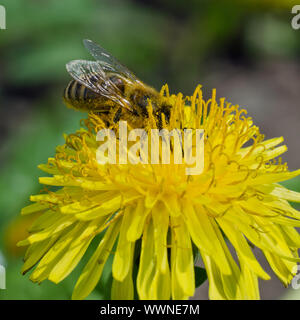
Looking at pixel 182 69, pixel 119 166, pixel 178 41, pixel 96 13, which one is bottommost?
pixel 119 166

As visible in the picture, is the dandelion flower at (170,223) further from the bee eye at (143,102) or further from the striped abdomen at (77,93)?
the striped abdomen at (77,93)

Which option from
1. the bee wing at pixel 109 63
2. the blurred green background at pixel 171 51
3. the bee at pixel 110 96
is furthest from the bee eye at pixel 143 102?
the blurred green background at pixel 171 51

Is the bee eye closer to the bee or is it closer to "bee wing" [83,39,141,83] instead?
the bee

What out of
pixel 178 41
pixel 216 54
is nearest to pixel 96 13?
pixel 178 41

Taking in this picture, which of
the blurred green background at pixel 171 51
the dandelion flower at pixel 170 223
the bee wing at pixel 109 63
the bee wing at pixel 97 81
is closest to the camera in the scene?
the dandelion flower at pixel 170 223

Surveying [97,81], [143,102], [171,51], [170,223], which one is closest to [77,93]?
[97,81]

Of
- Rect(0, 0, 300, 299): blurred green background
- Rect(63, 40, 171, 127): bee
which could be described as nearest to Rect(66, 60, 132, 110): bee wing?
Rect(63, 40, 171, 127): bee
